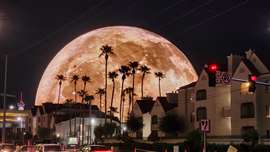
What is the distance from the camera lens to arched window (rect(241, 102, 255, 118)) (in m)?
71.9

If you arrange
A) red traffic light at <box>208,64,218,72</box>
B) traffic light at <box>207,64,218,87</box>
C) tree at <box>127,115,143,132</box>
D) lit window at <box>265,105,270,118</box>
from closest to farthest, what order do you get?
traffic light at <box>207,64,218,87</box>
red traffic light at <box>208,64,218,72</box>
lit window at <box>265,105,270,118</box>
tree at <box>127,115,143,132</box>

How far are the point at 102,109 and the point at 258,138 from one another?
98941 mm

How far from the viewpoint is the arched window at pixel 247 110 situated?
71.9 m

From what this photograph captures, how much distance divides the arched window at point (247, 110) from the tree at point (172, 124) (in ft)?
64.6

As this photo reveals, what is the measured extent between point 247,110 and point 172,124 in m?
21.0

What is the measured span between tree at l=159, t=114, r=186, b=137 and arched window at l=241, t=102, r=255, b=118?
64.6 feet

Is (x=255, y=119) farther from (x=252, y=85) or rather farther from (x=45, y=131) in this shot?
(x=45, y=131)

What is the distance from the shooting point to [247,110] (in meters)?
72.9

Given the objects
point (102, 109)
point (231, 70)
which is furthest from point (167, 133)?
point (102, 109)

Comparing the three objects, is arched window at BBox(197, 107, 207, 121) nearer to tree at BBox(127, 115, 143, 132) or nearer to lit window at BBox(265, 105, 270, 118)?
lit window at BBox(265, 105, 270, 118)

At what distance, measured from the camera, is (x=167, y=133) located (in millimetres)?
92750

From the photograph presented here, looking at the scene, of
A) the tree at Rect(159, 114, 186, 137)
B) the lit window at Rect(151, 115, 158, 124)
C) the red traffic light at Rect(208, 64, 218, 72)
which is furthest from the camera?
the lit window at Rect(151, 115, 158, 124)

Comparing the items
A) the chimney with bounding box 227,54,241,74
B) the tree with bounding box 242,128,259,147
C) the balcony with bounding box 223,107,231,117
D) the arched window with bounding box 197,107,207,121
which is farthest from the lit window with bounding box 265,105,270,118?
the arched window with bounding box 197,107,207,121

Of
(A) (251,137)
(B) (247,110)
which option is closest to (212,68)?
(A) (251,137)
